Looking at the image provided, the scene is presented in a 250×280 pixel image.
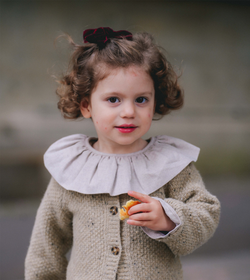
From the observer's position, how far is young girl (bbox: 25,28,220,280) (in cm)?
98

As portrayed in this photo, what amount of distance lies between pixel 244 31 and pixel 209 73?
1.64 ft

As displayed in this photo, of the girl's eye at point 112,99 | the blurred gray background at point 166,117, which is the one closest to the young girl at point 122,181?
the girl's eye at point 112,99

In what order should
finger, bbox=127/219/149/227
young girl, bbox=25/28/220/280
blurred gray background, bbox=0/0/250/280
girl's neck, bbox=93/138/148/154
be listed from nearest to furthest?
finger, bbox=127/219/149/227, young girl, bbox=25/28/220/280, girl's neck, bbox=93/138/148/154, blurred gray background, bbox=0/0/250/280

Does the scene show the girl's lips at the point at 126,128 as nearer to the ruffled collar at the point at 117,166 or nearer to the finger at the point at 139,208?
the ruffled collar at the point at 117,166

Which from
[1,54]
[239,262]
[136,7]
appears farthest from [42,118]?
[239,262]

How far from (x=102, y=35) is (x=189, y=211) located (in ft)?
2.18

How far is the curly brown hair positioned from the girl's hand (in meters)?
0.42

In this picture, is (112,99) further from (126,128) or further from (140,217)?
(140,217)

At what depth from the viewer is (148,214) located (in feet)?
2.93

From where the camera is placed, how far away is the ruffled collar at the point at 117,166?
1020mm

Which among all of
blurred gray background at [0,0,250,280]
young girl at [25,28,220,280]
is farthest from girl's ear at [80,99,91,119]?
blurred gray background at [0,0,250,280]

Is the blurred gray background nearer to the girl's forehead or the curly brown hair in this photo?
the curly brown hair

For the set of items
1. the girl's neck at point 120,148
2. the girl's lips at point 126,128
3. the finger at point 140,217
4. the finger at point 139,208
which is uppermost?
the girl's lips at point 126,128

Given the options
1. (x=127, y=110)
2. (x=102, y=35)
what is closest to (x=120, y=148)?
(x=127, y=110)
